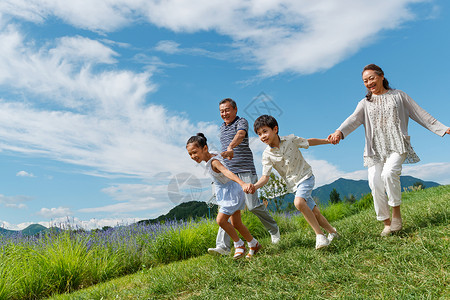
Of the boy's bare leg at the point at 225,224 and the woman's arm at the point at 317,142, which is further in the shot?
the woman's arm at the point at 317,142

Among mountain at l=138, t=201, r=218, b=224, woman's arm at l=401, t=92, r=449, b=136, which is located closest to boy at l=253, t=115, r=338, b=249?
woman's arm at l=401, t=92, r=449, b=136

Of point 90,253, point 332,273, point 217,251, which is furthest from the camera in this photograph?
point 90,253

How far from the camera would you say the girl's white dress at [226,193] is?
4.76m

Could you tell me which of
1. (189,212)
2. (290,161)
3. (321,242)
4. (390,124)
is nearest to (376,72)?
(390,124)

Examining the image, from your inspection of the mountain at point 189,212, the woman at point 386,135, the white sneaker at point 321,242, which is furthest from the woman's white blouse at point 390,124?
the mountain at point 189,212

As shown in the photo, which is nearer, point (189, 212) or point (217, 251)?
point (217, 251)

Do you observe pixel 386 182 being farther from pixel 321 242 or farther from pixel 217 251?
pixel 217 251

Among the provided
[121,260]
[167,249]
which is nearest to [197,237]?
[167,249]

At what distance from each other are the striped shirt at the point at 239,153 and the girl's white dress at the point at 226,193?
51 cm

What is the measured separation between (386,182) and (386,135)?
642 mm

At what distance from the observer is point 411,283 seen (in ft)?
10.4

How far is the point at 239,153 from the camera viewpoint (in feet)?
17.8

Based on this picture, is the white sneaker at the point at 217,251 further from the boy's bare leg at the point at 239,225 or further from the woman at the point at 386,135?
the woman at the point at 386,135

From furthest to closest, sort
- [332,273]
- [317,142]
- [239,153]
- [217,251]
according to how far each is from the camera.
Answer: [239,153]
[217,251]
[317,142]
[332,273]
